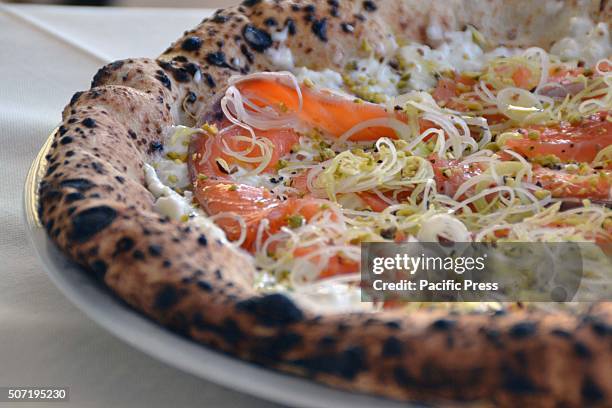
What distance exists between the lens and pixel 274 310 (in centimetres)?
165

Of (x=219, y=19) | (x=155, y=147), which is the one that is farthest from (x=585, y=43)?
(x=155, y=147)

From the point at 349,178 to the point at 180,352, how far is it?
0.86 m

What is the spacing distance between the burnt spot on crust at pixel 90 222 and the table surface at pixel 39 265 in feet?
1.26

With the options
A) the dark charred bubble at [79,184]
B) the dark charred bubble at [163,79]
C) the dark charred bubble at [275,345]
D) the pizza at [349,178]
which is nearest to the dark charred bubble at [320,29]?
the pizza at [349,178]

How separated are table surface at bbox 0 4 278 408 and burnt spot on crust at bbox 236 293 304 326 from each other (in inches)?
14.4

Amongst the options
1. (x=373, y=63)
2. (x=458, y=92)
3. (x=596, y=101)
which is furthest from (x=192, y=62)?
(x=596, y=101)

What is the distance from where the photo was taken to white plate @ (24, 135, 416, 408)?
156cm

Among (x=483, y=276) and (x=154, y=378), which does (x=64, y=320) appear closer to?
(x=154, y=378)

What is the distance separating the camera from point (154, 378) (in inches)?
81.0

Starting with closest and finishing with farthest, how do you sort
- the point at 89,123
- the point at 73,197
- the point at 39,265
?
the point at 73,197
the point at 89,123
the point at 39,265

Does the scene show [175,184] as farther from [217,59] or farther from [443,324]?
[443,324]

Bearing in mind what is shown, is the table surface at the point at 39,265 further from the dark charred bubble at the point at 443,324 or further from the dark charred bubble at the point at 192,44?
the dark charred bubble at the point at 192,44

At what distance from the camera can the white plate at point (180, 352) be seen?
1.56 m

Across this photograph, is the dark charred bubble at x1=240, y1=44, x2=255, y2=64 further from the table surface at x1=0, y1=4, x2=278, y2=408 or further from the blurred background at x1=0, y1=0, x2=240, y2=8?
the blurred background at x1=0, y1=0, x2=240, y2=8
